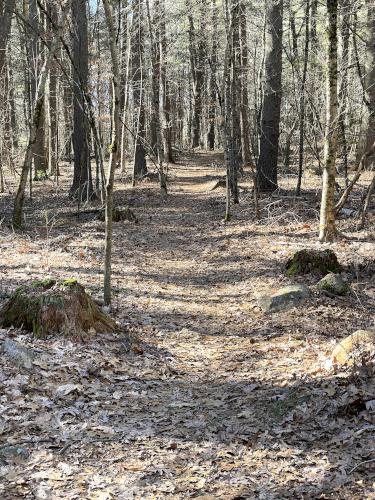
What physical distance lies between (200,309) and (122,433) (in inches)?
143

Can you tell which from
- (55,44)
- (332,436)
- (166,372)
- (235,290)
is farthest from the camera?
(55,44)

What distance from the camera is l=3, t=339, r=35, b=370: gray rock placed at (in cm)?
531

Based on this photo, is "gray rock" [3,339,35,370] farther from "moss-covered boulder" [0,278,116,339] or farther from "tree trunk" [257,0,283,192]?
"tree trunk" [257,0,283,192]

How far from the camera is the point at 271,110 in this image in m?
15.3

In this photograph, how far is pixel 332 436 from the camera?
427 centimetres

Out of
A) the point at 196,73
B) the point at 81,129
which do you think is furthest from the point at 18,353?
the point at 196,73

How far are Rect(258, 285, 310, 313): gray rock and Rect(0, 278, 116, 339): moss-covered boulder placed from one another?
105 inches

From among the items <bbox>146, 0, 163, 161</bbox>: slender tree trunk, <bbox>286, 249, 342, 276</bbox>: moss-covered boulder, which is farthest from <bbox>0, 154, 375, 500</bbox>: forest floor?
<bbox>146, 0, 163, 161</bbox>: slender tree trunk

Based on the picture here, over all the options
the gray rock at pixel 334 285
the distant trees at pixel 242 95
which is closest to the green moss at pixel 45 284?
the distant trees at pixel 242 95

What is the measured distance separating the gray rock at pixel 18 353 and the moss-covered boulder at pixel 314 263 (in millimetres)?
4865

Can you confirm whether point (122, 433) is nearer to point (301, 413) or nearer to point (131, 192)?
point (301, 413)

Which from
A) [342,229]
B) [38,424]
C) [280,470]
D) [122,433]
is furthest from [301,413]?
[342,229]

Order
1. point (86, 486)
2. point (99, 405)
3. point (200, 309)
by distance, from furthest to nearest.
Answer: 1. point (200, 309)
2. point (99, 405)
3. point (86, 486)

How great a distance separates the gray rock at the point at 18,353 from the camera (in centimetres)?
531
